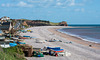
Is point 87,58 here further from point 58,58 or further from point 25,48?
point 25,48

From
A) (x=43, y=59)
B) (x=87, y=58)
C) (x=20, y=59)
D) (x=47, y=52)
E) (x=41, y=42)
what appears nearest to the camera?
(x=20, y=59)

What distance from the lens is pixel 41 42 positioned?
82.7 feet

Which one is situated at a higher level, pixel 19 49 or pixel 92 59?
pixel 19 49

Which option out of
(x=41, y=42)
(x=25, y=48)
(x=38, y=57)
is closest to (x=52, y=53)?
(x=38, y=57)

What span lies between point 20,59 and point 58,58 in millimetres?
4240

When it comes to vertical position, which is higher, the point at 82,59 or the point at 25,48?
the point at 25,48

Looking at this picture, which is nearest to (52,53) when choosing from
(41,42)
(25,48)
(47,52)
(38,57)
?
(47,52)

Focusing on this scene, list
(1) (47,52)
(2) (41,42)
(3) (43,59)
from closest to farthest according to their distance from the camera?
(3) (43,59) < (1) (47,52) < (2) (41,42)

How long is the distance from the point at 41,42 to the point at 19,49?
10767 mm

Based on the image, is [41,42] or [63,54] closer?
[63,54]

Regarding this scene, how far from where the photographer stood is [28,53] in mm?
14820

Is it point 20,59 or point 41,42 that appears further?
point 41,42

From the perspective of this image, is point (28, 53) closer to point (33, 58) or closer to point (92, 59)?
point (33, 58)

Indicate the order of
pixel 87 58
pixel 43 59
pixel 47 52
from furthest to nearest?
pixel 47 52 < pixel 87 58 < pixel 43 59
